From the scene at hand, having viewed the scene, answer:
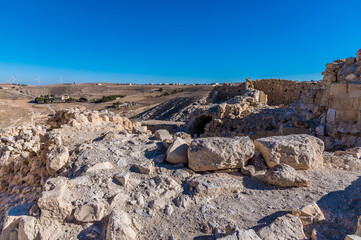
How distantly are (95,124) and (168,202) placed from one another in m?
4.31

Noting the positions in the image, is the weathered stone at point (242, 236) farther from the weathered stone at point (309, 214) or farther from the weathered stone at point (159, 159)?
the weathered stone at point (159, 159)

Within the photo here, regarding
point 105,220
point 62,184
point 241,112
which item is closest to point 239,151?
point 105,220

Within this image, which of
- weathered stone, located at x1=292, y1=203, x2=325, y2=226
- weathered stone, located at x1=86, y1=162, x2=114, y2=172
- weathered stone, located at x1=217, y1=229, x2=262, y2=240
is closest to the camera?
weathered stone, located at x1=217, y1=229, x2=262, y2=240

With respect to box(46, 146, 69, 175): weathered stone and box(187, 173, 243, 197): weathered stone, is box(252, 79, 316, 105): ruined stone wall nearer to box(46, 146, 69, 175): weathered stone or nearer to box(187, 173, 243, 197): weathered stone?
box(187, 173, 243, 197): weathered stone

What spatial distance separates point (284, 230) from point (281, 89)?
1510 centimetres

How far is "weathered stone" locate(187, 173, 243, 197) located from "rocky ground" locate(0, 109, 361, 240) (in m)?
0.01

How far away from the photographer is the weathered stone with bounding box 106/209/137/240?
1.79 meters

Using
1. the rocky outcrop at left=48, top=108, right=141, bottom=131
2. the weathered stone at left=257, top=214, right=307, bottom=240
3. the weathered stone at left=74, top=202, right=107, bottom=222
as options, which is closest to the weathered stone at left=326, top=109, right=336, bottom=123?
the weathered stone at left=257, top=214, right=307, bottom=240

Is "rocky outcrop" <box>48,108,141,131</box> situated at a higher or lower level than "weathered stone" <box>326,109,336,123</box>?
lower

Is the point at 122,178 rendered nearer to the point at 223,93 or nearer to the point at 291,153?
the point at 291,153

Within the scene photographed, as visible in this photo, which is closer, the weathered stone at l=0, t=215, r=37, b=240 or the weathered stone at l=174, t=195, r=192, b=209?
the weathered stone at l=0, t=215, r=37, b=240

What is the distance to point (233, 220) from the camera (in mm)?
2035

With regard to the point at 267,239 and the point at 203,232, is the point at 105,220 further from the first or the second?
the point at 267,239

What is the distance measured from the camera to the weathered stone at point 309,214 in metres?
1.99
